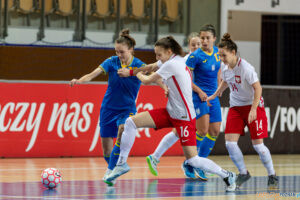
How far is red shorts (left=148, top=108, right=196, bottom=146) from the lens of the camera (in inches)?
310

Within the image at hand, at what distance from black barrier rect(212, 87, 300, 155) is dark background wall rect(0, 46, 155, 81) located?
5.35 metres

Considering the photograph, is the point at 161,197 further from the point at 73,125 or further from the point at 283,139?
the point at 283,139

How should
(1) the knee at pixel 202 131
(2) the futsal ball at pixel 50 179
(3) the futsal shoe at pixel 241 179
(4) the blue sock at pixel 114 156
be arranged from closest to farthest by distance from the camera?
(2) the futsal ball at pixel 50 179 → (3) the futsal shoe at pixel 241 179 → (4) the blue sock at pixel 114 156 → (1) the knee at pixel 202 131

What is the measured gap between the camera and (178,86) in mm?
7859

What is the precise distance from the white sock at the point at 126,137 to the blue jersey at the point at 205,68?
1776 mm

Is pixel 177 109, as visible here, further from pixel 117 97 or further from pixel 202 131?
pixel 202 131

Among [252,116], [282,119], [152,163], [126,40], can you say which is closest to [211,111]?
[152,163]

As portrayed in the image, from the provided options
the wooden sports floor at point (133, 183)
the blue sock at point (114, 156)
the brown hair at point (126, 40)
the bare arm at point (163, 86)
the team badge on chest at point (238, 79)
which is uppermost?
the brown hair at point (126, 40)

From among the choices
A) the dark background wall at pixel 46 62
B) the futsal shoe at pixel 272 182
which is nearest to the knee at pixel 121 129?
the futsal shoe at pixel 272 182

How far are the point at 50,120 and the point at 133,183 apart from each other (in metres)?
4.51

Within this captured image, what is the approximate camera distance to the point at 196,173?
962 centimetres

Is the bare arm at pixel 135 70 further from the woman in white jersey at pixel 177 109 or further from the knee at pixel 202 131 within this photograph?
the knee at pixel 202 131

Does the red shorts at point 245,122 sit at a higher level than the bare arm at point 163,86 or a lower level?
lower

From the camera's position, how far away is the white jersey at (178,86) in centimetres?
784
